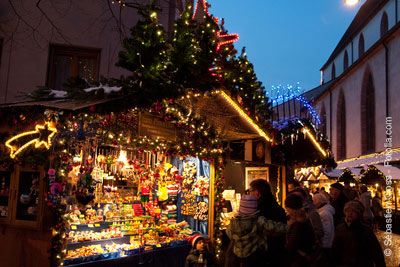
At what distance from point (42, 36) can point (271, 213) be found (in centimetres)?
801

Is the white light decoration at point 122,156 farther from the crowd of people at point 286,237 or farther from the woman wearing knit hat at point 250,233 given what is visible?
the woman wearing knit hat at point 250,233

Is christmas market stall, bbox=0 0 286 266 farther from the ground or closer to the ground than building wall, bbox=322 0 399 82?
closer to the ground

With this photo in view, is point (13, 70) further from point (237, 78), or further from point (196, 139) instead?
point (237, 78)

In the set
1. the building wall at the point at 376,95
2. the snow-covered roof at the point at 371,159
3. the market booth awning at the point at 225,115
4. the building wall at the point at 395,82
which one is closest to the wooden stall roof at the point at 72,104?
the market booth awning at the point at 225,115

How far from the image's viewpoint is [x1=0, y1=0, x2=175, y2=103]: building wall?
368 inches

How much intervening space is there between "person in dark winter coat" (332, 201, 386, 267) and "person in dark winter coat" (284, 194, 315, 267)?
1.49ft

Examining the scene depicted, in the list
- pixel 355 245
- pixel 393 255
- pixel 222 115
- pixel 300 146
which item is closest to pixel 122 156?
pixel 222 115

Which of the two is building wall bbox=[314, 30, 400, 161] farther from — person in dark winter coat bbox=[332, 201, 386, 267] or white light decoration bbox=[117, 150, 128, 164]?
person in dark winter coat bbox=[332, 201, 386, 267]

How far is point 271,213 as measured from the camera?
493 centimetres

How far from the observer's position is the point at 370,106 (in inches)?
1246

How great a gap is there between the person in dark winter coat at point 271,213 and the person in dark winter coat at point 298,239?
117mm

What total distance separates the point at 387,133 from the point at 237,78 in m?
22.8

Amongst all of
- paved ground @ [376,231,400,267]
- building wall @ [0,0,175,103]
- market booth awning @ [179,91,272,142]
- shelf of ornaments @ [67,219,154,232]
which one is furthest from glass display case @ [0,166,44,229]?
paved ground @ [376,231,400,267]

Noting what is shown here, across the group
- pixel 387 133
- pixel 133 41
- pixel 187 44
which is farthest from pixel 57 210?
pixel 387 133
